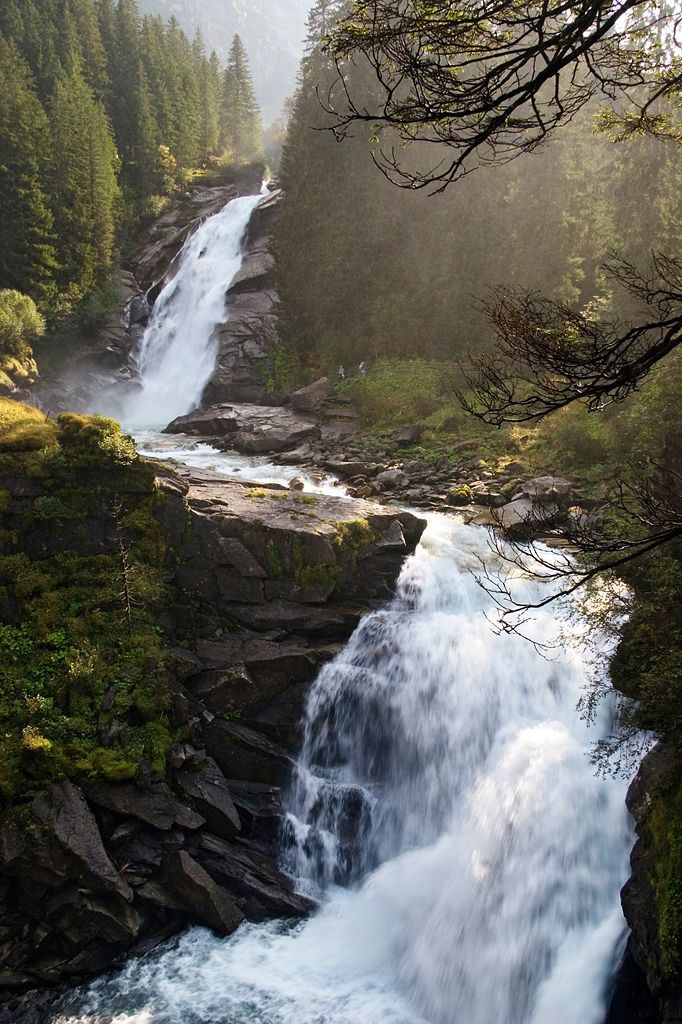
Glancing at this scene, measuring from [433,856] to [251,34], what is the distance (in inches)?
9340

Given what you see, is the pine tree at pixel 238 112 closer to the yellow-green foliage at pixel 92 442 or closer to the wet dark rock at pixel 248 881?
the yellow-green foliage at pixel 92 442

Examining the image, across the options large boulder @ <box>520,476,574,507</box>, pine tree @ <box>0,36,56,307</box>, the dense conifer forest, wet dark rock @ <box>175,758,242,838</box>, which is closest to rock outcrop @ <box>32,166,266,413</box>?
pine tree @ <box>0,36,56,307</box>

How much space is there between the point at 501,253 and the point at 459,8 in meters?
22.3

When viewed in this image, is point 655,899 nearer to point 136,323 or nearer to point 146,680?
point 146,680

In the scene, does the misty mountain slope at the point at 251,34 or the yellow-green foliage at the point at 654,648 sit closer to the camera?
the yellow-green foliage at the point at 654,648

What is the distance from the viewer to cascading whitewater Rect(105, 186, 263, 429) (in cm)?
2727

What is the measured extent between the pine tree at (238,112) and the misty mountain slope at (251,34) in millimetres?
127778

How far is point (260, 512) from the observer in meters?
11.7

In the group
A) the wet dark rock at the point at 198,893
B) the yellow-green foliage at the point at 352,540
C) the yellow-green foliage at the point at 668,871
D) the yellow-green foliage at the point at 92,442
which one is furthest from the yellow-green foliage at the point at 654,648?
the yellow-green foliage at the point at 92,442

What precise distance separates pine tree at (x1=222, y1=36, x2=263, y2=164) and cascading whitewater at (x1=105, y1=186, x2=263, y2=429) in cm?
3242

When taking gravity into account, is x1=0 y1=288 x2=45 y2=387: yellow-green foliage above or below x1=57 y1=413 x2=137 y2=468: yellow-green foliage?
above

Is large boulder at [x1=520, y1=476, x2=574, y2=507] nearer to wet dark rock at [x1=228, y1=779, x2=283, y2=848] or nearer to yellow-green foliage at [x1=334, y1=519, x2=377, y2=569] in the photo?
yellow-green foliage at [x1=334, y1=519, x2=377, y2=569]

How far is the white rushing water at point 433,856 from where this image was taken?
7.45 metres

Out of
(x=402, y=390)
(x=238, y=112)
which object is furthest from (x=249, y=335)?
(x=238, y=112)
